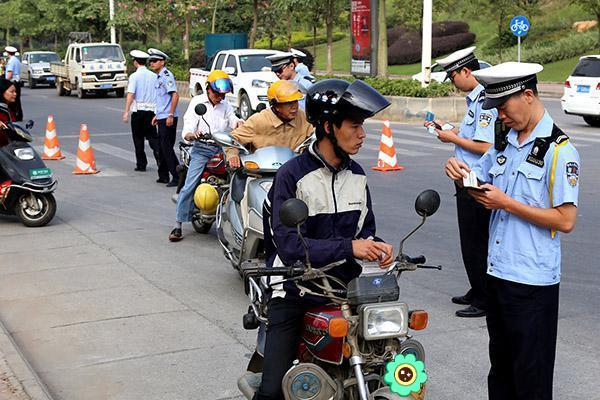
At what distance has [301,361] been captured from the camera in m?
4.23

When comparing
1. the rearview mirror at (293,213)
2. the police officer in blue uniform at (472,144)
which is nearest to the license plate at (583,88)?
the police officer in blue uniform at (472,144)

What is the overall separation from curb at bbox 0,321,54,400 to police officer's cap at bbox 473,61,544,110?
312 cm

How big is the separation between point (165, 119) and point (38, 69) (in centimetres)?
3375

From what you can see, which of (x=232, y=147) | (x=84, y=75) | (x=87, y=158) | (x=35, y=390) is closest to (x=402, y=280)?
(x=232, y=147)

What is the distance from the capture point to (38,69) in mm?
45906

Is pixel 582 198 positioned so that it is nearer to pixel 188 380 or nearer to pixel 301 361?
pixel 188 380

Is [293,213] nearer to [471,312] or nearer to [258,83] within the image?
[471,312]

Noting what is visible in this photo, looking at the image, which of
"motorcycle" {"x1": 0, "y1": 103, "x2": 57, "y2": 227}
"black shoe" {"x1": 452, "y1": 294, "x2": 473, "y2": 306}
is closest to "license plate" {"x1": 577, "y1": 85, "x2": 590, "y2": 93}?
"motorcycle" {"x1": 0, "y1": 103, "x2": 57, "y2": 227}

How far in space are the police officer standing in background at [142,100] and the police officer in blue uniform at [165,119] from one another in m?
0.27

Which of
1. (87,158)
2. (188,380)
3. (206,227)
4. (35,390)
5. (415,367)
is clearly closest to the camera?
(415,367)

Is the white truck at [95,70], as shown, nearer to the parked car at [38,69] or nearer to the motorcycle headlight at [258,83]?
the parked car at [38,69]

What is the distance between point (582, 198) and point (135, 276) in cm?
658

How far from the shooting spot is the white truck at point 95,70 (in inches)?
1438

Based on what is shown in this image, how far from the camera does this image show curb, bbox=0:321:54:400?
18.2 feet
